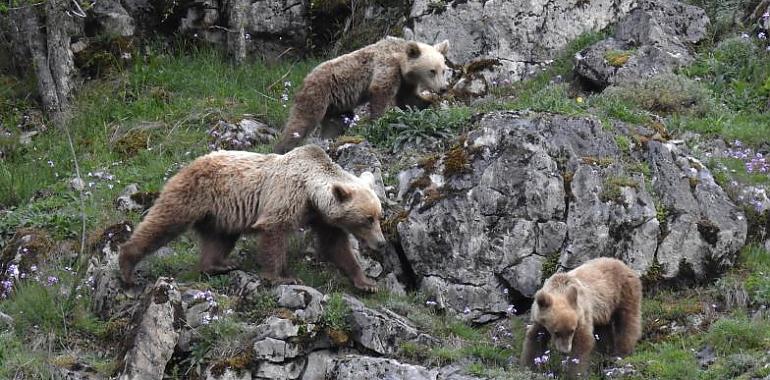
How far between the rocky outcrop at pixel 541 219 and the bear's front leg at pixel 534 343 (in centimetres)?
111

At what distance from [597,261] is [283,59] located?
7.56 metres

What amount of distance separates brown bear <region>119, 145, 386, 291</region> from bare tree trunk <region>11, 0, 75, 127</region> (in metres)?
5.06

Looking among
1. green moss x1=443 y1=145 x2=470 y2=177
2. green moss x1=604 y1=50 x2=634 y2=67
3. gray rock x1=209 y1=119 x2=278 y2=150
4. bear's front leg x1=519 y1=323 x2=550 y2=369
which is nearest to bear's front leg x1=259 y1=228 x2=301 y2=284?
green moss x1=443 y1=145 x2=470 y2=177

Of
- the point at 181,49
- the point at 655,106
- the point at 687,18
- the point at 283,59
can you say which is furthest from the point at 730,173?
the point at 181,49

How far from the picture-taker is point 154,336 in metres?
9.53

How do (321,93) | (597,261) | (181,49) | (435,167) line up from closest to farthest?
(597,261), (435,167), (321,93), (181,49)

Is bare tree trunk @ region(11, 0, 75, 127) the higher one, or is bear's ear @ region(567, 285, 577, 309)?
bear's ear @ region(567, 285, 577, 309)

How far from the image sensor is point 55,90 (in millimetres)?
15570

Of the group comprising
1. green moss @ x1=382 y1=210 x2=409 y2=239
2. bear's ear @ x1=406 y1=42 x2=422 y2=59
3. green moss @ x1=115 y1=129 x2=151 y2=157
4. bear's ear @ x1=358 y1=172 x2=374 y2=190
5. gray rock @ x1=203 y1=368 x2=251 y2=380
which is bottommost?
green moss @ x1=115 y1=129 x2=151 y2=157

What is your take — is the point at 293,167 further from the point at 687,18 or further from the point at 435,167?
the point at 687,18

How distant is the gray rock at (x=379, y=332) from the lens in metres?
9.63

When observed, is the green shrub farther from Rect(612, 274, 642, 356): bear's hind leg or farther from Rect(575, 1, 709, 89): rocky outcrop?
Rect(612, 274, 642, 356): bear's hind leg

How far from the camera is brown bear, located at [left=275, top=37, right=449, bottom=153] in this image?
43.4ft

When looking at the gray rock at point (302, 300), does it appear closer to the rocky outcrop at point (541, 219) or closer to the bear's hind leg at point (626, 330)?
the rocky outcrop at point (541, 219)
